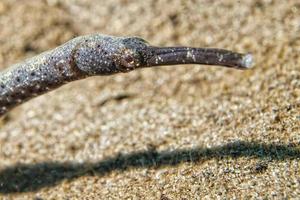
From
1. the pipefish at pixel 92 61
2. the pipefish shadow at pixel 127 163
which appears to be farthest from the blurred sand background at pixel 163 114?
the pipefish at pixel 92 61

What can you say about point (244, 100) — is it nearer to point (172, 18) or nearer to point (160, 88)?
point (160, 88)

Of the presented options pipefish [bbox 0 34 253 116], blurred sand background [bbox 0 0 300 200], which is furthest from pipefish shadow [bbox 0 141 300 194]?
pipefish [bbox 0 34 253 116]

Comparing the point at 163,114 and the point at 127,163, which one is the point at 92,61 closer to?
the point at 127,163

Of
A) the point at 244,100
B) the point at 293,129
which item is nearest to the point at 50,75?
the point at 244,100

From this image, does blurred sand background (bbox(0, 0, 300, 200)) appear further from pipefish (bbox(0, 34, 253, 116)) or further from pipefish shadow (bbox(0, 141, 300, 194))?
pipefish (bbox(0, 34, 253, 116))

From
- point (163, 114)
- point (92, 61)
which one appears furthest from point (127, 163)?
point (92, 61)

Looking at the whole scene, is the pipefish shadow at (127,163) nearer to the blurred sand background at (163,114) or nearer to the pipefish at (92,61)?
the blurred sand background at (163,114)
